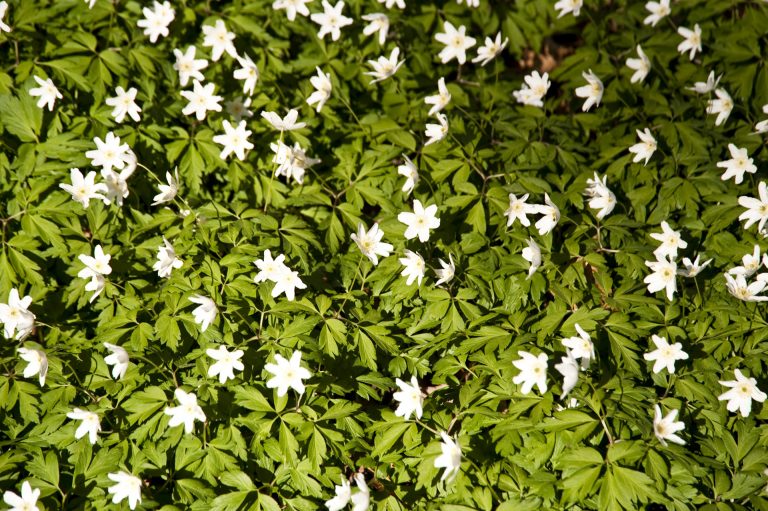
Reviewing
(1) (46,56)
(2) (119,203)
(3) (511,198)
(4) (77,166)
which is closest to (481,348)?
(3) (511,198)

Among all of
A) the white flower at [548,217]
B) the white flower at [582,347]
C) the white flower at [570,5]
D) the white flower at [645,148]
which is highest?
the white flower at [570,5]

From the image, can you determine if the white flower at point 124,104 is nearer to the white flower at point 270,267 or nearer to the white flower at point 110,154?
the white flower at point 110,154

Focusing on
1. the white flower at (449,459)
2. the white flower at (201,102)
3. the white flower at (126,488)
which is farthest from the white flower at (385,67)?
the white flower at (126,488)

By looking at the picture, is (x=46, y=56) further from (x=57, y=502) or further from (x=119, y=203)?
(x=57, y=502)

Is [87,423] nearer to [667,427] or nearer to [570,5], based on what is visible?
[667,427]

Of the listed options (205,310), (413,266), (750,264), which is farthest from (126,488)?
(750,264)

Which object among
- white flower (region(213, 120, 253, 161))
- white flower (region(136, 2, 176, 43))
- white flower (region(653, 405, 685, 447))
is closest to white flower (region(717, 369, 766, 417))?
white flower (region(653, 405, 685, 447))

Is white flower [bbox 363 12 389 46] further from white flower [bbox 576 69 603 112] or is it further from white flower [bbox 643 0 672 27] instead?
white flower [bbox 643 0 672 27]
